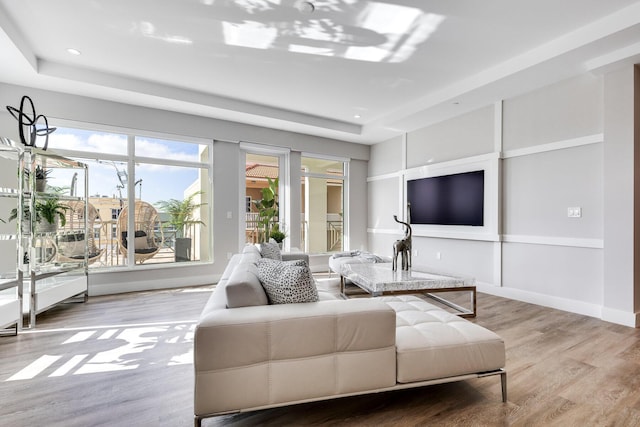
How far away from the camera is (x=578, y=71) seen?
3336 mm

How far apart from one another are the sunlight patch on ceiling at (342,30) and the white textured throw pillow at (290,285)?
2197mm

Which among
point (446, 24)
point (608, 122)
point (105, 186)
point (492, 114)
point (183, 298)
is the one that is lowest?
point (183, 298)

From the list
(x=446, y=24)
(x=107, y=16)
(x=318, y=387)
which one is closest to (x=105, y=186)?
(x=107, y=16)

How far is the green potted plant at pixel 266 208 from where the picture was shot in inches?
217

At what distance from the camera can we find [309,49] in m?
3.19

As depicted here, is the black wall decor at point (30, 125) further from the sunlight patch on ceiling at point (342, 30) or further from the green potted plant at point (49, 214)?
the sunlight patch on ceiling at point (342, 30)

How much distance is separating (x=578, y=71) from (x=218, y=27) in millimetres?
3808

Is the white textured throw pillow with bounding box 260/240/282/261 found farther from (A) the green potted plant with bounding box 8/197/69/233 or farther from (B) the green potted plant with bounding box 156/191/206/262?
(A) the green potted plant with bounding box 8/197/69/233

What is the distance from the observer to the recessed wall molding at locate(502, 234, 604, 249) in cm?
328

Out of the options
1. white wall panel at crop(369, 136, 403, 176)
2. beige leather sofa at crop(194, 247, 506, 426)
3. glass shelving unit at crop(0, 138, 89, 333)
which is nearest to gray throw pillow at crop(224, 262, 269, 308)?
beige leather sofa at crop(194, 247, 506, 426)

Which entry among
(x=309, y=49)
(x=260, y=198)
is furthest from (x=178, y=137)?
(x=309, y=49)

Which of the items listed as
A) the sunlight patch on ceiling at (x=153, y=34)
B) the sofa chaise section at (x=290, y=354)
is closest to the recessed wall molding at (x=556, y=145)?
the sofa chaise section at (x=290, y=354)

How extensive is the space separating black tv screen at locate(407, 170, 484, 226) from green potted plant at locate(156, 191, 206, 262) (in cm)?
378

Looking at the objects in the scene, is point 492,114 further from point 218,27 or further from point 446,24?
point 218,27
